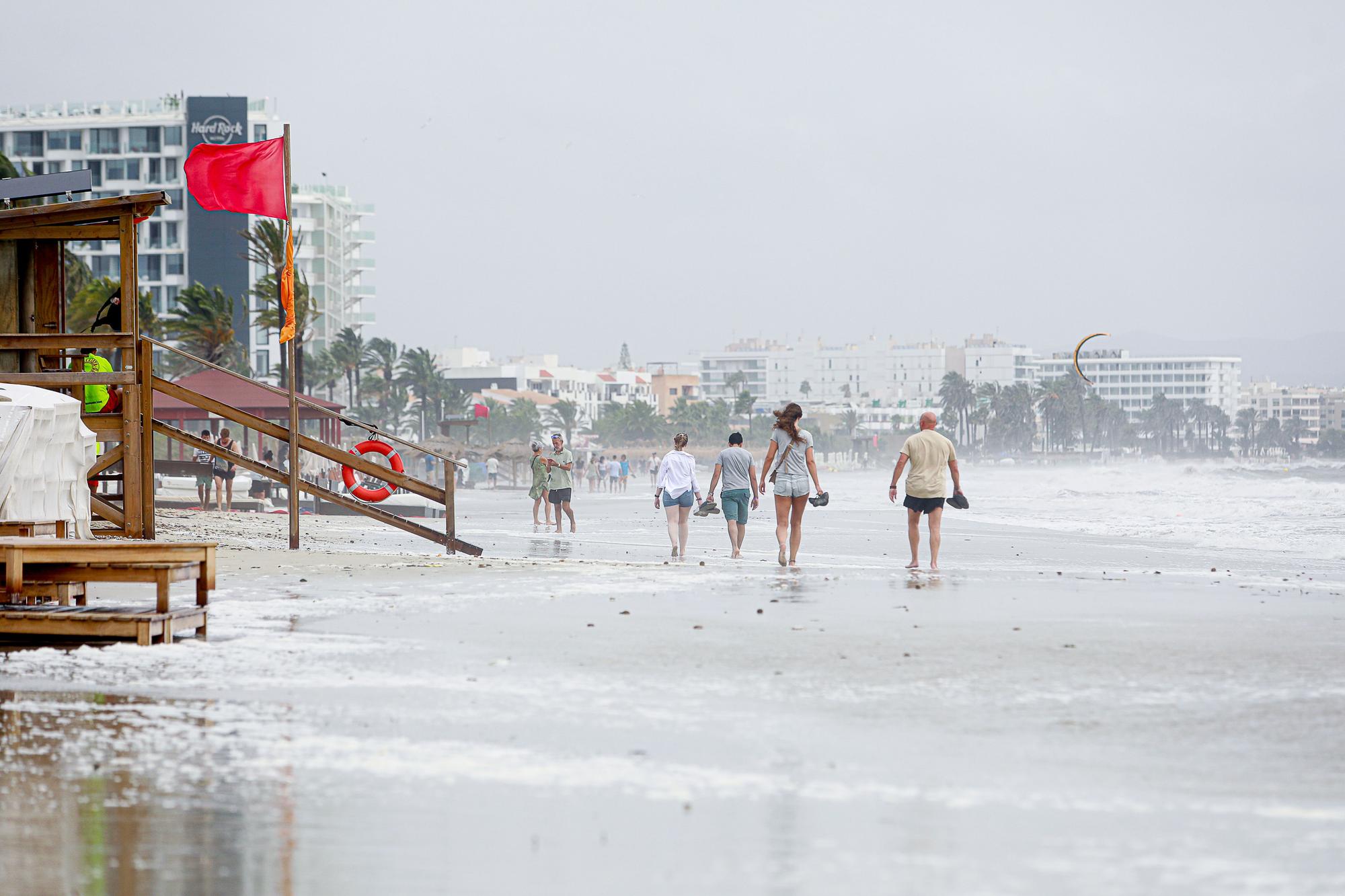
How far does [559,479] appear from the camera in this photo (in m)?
25.1

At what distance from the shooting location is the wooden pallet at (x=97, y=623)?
825 cm

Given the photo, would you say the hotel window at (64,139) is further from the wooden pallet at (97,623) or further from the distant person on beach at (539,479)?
the wooden pallet at (97,623)

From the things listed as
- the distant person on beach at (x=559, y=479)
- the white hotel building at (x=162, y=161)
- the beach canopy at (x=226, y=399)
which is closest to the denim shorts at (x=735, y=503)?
the distant person on beach at (x=559, y=479)

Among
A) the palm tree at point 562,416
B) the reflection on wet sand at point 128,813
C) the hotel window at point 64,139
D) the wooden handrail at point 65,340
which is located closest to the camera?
the reflection on wet sand at point 128,813

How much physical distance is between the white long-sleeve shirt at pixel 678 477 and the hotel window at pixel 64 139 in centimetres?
11944

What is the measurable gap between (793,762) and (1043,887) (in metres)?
1.67

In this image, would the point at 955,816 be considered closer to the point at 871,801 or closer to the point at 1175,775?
the point at 871,801

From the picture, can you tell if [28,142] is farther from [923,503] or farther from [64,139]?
[923,503]

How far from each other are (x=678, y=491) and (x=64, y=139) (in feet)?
397

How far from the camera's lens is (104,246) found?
121m

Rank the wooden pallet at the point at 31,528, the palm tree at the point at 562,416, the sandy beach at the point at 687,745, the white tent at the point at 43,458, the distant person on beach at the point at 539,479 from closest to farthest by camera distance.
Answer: the sandy beach at the point at 687,745 → the wooden pallet at the point at 31,528 → the white tent at the point at 43,458 → the distant person on beach at the point at 539,479 → the palm tree at the point at 562,416

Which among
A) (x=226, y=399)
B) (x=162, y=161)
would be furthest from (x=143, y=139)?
(x=226, y=399)

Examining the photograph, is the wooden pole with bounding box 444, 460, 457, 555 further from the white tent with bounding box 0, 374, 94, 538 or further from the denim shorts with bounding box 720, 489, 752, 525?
the white tent with bounding box 0, 374, 94, 538

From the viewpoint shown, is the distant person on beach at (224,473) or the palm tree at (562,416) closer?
the distant person on beach at (224,473)
